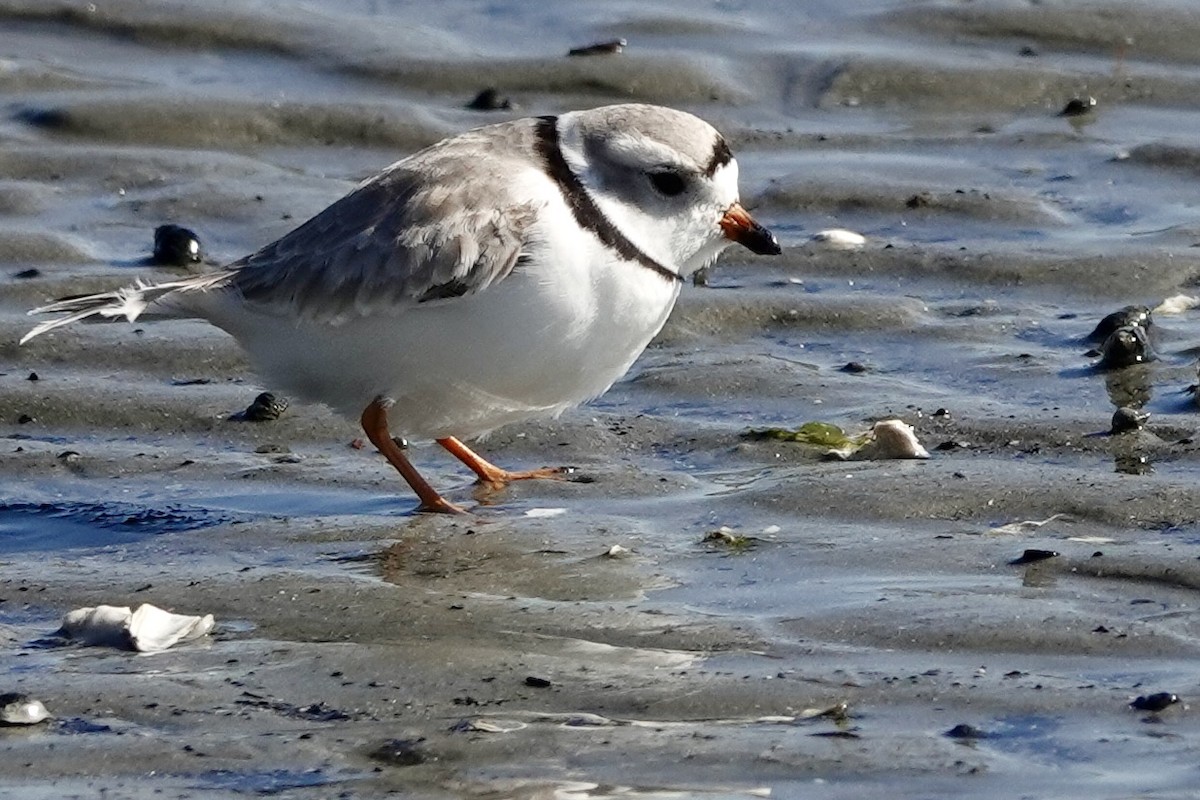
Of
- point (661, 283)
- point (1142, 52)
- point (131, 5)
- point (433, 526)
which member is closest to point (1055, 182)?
point (1142, 52)

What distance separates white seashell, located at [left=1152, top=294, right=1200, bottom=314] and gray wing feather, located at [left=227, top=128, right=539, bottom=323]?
2520mm

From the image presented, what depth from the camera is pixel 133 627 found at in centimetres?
454

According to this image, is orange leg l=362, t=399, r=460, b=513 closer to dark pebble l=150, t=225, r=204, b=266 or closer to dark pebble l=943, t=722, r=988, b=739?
dark pebble l=943, t=722, r=988, b=739

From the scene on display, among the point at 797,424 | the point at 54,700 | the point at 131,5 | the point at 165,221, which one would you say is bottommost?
the point at 54,700

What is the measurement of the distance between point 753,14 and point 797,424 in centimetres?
471

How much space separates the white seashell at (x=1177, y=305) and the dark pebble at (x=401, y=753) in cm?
383

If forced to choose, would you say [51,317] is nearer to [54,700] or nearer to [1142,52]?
[54,700]

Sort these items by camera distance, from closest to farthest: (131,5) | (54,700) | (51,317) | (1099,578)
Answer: (54,700) → (1099,578) → (51,317) → (131,5)

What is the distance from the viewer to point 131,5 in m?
10.4

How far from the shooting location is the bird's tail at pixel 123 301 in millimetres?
5949

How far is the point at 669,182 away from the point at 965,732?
2101 millimetres

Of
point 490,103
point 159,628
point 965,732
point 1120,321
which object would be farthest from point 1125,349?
point 490,103

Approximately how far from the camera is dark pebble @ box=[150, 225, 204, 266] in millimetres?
7641

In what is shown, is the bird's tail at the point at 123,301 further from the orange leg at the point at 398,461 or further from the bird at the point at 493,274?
the orange leg at the point at 398,461
